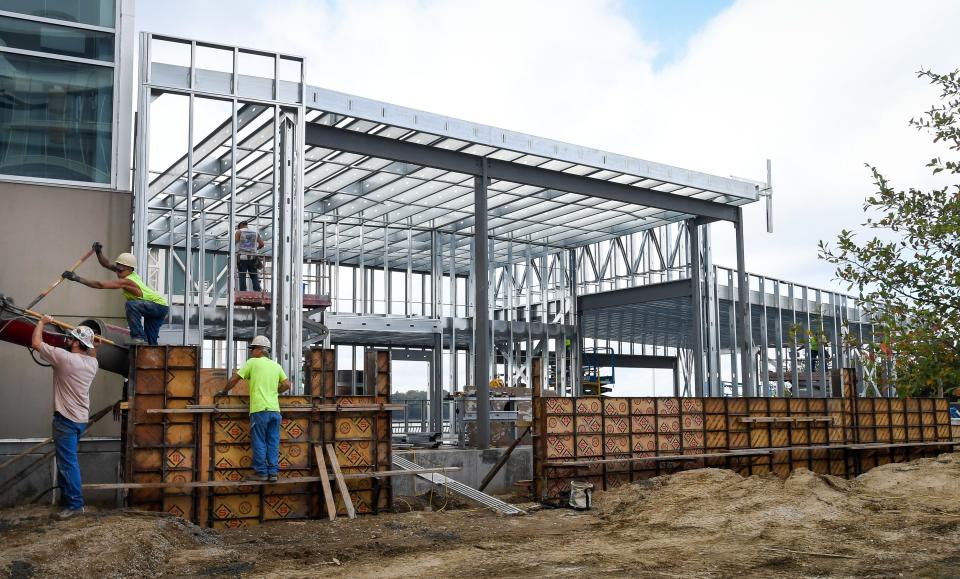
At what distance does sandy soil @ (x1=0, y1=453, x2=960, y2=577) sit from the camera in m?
9.73

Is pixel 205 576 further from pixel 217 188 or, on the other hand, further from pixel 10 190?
pixel 217 188

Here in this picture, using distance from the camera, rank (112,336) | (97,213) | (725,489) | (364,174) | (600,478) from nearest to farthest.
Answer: (112,336) < (97,213) < (725,489) < (600,478) < (364,174)

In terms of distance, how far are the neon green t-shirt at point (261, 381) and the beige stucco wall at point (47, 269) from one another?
268 centimetres

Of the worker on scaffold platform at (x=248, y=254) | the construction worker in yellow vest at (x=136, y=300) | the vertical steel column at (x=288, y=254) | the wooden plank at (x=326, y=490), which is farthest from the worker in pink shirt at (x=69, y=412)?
the worker on scaffold platform at (x=248, y=254)

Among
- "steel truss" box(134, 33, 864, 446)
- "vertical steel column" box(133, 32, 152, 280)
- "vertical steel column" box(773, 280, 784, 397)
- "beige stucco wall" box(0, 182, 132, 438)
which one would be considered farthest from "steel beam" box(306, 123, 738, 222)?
"vertical steel column" box(773, 280, 784, 397)

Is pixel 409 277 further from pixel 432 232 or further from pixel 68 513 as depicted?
pixel 68 513

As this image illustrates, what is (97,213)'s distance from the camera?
1474cm

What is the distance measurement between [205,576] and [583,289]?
23912 mm

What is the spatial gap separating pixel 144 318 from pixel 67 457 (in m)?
2.54

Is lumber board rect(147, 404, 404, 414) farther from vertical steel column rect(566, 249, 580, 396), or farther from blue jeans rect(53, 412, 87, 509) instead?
vertical steel column rect(566, 249, 580, 396)

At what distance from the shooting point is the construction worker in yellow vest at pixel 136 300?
12.7 metres

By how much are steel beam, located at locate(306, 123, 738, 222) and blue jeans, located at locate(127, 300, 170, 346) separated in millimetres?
5939

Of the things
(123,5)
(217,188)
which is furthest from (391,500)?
(217,188)

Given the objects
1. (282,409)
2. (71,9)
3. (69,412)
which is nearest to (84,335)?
(69,412)
